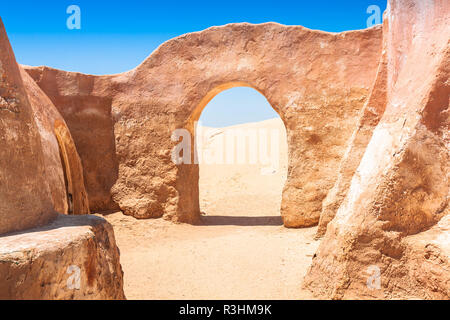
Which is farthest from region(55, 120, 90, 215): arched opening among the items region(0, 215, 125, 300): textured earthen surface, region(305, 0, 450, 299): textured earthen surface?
region(305, 0, 450, 299): textured earthen surface

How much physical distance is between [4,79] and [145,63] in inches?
198

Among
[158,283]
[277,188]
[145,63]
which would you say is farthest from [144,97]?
[277,188]

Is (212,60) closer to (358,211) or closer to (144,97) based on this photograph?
(144,97)

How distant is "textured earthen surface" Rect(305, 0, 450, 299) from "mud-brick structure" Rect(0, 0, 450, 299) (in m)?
0.01

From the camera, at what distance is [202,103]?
24.7 feet

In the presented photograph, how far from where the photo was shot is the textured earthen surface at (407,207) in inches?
131

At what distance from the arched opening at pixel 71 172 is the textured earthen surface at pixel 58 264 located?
14.1 ft

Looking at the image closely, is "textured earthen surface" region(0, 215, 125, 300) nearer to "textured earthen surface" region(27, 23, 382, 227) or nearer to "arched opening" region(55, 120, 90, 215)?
"arched opening" region(55, 120, 90, 215)

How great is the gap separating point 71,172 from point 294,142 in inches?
160

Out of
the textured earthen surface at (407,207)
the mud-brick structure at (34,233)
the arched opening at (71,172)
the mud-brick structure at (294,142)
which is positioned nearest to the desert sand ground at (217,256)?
the mud-brick structure at (294,142)

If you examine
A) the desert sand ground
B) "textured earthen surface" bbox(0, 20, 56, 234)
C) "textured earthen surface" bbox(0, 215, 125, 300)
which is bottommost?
the desert sand ground

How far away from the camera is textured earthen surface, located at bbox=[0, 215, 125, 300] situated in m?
2.16

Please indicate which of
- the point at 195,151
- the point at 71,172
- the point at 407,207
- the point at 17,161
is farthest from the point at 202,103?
the point at 17,161

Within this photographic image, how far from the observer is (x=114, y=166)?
775cm
